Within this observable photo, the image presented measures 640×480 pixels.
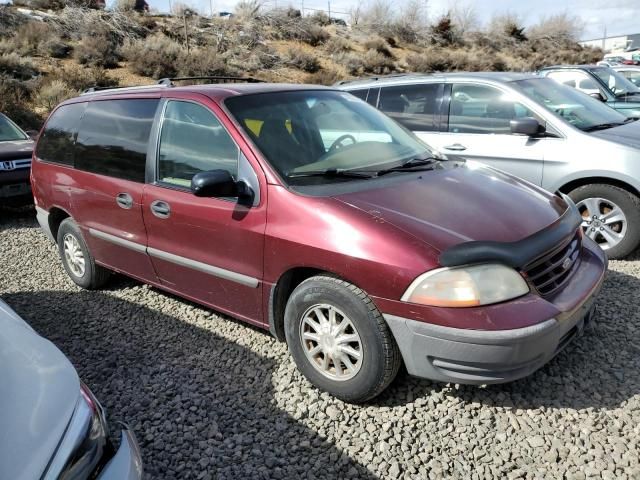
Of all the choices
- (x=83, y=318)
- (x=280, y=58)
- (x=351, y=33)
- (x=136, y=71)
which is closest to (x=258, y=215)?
(x=83, y=318)

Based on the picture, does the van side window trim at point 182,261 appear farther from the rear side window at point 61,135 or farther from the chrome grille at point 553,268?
the chrome grille at point 553,268

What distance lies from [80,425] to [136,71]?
69.0 ft

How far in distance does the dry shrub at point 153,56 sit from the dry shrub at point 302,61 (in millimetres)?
5410

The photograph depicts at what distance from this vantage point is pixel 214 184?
10.1 feet

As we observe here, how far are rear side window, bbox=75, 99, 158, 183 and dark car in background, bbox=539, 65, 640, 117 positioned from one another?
25.8 ft

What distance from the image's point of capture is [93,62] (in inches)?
803

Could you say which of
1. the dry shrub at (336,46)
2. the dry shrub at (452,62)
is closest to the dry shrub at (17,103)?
the dry shrub at (336,46)

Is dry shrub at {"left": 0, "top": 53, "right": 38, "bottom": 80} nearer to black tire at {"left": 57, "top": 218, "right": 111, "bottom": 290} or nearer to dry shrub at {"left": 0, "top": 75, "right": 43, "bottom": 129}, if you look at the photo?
dry shrub at {"left": 0, "top": 75, "right": 43, "bottom": 129}

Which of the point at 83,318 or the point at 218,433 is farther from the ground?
the point at 218,433

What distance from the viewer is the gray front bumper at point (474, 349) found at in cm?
252

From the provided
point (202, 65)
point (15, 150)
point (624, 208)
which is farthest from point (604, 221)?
point (202, 65)

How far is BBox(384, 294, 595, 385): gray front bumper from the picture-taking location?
252 centimetres

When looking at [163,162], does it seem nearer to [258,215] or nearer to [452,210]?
[258,215]

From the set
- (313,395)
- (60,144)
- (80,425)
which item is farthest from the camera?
(60,144)
